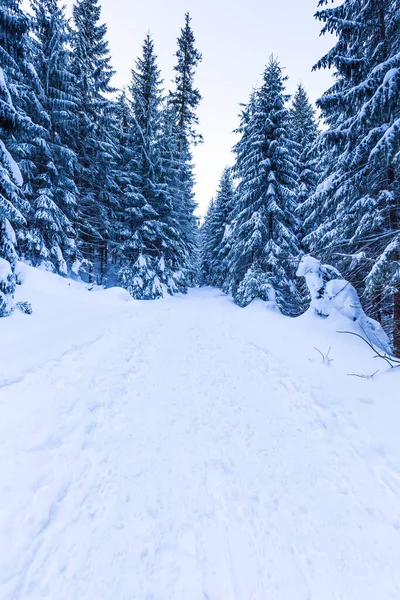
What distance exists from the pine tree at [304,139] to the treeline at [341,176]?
0.12 metres

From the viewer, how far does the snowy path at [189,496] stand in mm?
1572

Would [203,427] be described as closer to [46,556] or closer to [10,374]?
[46,556]

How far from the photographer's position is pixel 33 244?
11.2 metres

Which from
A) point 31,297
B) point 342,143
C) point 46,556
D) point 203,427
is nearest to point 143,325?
point 31,297

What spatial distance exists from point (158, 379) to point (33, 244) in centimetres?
1042

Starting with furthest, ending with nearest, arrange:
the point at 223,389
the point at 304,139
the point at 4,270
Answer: the point at 304,139, the point at 4,270, the point at 223,389

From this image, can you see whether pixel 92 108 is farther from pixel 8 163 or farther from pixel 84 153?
pixel 8 163

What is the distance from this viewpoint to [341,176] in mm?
7242

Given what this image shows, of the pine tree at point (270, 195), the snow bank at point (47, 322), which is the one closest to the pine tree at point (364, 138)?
the pine tree at point (270, 195)

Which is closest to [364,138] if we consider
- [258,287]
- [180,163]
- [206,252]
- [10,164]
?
[258,287]

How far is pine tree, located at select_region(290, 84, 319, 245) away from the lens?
14.9 meters

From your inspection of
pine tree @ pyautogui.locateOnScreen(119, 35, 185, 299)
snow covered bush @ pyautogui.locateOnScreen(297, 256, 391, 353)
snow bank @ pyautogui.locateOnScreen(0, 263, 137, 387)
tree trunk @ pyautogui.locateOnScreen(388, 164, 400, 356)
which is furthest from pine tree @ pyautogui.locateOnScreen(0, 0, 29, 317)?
tree trunk @ pyautogui.locateOnScreen(388, 164, 400, 356)

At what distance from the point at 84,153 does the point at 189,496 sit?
57.3 ft

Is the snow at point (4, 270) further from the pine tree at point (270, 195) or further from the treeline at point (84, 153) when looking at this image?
the pine tree at point (270, 195)
